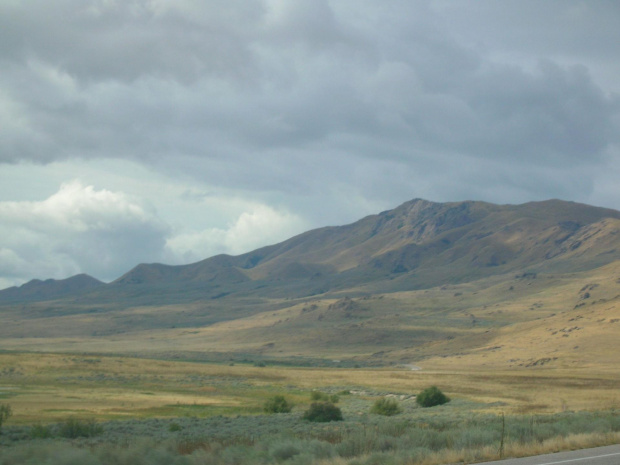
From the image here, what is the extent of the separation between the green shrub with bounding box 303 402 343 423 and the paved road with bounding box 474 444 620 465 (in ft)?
64.8

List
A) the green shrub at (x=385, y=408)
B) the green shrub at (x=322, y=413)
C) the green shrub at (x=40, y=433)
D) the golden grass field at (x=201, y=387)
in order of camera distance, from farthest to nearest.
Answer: the golden grass field at (x=201, y=387) < the green shrub at (x=385, y=408) < the green shrub at (x=322, y=413) < the green shrub at (x=40, y=433)

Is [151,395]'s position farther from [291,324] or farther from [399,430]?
[291,324]

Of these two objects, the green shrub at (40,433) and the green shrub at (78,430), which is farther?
the green shrub at (78,430)

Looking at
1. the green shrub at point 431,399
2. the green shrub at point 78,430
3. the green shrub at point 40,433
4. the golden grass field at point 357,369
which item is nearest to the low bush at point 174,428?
the green shrub at point 78,430

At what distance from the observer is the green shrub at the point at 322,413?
3578cm

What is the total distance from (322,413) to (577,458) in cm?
2166

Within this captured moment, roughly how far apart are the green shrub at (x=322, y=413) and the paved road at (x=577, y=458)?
19736mm

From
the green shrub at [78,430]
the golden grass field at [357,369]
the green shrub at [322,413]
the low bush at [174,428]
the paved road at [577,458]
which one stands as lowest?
the golden grass field at [357,369]

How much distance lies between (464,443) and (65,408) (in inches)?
1332

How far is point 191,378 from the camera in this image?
76.3m

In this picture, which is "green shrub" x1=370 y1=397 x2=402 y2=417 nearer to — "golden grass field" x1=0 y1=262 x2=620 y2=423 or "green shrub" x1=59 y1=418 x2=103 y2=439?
"golden grass field" x1=0 y1=262 x2=620 y2=423

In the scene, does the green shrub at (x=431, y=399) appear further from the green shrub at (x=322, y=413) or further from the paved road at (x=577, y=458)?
the paved road at (x=577, y=458)

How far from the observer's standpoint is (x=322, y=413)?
36.2 meters

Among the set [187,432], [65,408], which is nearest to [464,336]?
[65,408]
